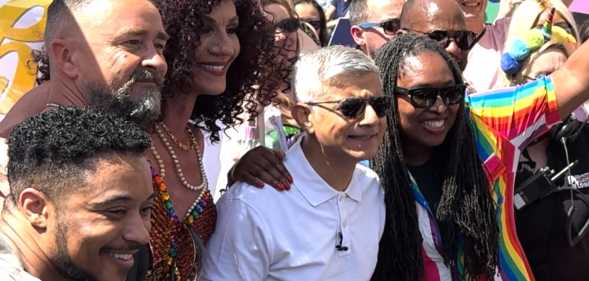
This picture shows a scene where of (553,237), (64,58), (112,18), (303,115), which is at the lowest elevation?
(553,237)

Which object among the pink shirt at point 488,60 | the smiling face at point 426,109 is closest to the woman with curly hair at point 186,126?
the smiling face at point 426,109

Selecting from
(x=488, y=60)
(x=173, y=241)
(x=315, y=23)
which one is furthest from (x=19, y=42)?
(x=315, y=23)

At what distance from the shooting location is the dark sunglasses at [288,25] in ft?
12.8

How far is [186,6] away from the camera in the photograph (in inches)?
111

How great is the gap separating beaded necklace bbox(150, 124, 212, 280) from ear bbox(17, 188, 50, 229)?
0.71m

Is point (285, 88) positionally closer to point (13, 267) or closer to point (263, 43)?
point (263, 43)

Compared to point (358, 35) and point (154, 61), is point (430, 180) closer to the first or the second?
point (154, 61)

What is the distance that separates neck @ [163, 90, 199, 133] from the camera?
294cm

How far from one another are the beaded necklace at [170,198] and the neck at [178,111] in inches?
2.6

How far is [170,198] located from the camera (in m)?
2.77

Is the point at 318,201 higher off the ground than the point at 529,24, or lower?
lower

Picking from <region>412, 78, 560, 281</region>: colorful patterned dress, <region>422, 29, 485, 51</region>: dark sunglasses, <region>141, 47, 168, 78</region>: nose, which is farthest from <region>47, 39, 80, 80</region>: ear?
<region>422, 29, 485, 51</region>: dark sunglasses

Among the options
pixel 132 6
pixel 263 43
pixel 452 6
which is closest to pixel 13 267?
pixel 132 6

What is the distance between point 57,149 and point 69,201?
0.11 metres
